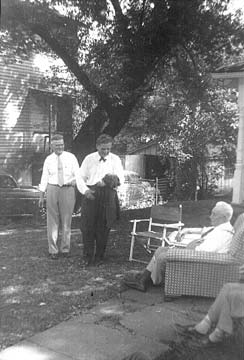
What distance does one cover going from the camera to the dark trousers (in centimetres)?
497

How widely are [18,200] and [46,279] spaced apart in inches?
114

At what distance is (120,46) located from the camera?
511 cm

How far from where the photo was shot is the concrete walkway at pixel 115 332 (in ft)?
9.40

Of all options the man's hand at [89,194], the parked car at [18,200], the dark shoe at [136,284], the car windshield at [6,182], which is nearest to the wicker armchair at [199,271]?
the dark shoe at [136,284]

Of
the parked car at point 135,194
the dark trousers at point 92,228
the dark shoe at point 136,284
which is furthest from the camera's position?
the parked car at point 135,194

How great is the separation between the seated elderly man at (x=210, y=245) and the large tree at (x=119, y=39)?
140 centimetres

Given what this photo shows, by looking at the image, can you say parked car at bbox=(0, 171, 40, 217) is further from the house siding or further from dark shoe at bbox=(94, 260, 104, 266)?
dark shoe at bbox=(94, 260, 104, 266)

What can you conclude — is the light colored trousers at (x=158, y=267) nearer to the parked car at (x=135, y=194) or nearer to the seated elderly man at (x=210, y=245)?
the seated elderly man at (x=210, y=245)

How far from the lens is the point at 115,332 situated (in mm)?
3199

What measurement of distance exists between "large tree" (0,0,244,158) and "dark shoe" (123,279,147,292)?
2.05m

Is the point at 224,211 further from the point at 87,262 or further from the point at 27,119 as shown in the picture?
the point at 27,119

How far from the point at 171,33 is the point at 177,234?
6.91 feet

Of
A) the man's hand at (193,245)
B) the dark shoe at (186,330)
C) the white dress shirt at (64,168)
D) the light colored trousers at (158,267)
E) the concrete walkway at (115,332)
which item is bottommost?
the concrete walkway at (115,332)

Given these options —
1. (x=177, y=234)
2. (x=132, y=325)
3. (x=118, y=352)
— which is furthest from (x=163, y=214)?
(x=118, y=352)
